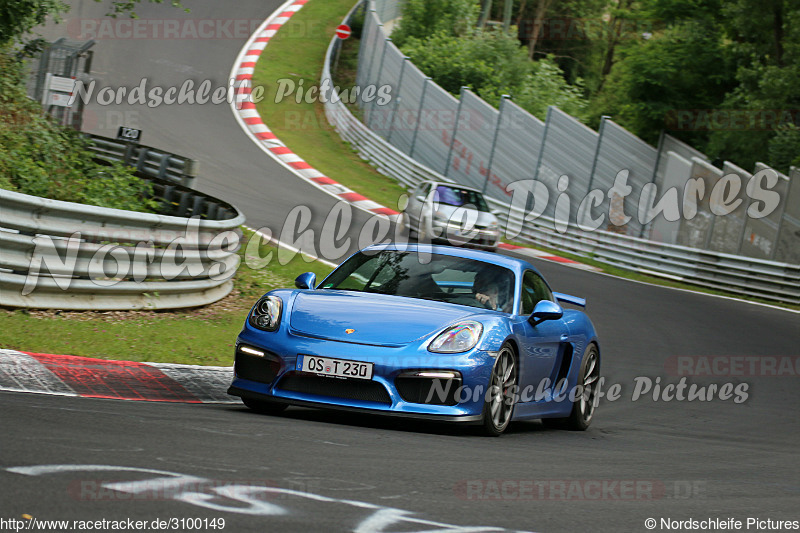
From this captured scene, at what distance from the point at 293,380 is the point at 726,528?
9.71ft

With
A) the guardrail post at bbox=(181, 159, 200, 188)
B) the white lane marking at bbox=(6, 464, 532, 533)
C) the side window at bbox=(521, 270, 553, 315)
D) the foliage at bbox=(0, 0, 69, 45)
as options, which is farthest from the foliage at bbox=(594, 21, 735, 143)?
the white lane marking at bbox=(6, 464, 532, 533)

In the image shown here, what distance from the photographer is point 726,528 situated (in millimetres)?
4547

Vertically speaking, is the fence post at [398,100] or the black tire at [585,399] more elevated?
the fence post at [398,100]

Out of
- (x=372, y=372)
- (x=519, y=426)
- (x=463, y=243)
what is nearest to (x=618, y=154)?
(x=463, y=243)

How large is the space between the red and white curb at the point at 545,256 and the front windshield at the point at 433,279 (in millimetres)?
15756

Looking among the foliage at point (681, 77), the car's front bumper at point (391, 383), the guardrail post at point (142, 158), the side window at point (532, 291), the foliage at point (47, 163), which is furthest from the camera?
the foliage at point (681, 77)

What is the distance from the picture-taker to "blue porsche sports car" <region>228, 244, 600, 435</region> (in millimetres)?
6512

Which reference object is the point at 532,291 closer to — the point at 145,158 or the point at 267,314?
the point at 267,314

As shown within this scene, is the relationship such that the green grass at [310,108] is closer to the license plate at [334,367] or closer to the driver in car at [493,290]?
the driver in car at [493,290]

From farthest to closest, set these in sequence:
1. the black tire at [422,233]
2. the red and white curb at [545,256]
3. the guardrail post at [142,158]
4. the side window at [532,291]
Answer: the red and white curb at [545,256], the black tire at [422,233], the guardrail post at [142,158], the side window at [532,291]

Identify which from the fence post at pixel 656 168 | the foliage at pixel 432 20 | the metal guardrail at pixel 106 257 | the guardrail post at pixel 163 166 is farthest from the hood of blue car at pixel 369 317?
the foliage at pixel 432 20

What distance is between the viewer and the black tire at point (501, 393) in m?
6.73

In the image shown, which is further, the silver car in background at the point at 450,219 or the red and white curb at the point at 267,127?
the red and white curb at the point at 267,127

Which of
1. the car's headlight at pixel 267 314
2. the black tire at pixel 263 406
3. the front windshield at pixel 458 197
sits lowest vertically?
the black tire at pixel 263 406
